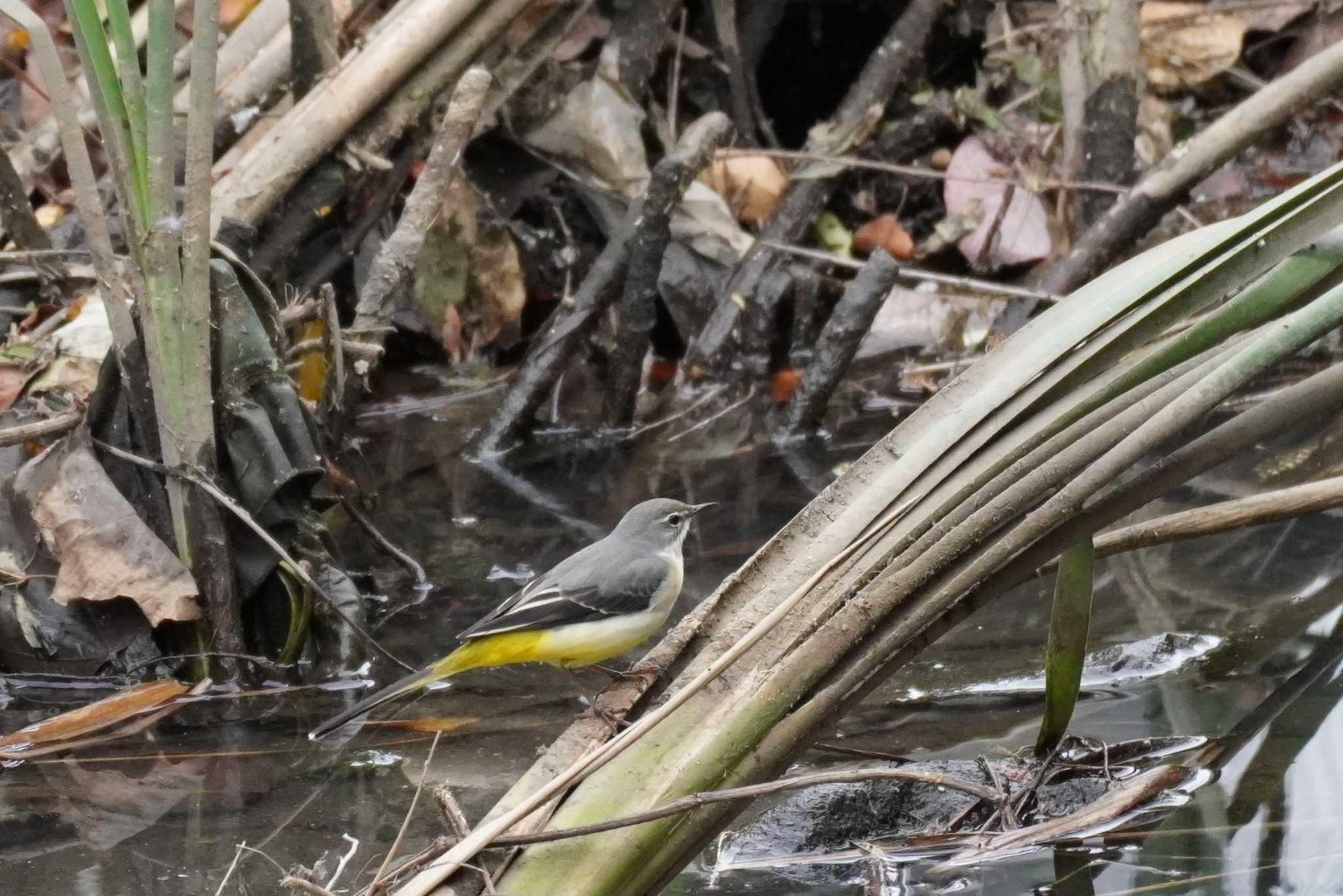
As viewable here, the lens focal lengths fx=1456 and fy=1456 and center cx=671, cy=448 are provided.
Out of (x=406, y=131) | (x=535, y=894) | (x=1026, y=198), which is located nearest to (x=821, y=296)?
(x=1026, y=198)

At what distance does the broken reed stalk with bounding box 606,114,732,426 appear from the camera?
6.46m

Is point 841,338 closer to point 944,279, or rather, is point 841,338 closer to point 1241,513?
point 944,279

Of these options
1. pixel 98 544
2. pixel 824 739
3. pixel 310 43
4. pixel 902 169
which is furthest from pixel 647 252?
pixel 824 739

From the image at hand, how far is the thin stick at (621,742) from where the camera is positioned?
2.28 meters

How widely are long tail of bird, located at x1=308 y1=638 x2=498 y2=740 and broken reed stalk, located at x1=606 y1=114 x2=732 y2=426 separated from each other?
2.56 m

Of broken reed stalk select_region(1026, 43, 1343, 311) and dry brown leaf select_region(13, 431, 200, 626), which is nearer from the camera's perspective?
dry brown leaf select_region(13, 431, 200, 626)

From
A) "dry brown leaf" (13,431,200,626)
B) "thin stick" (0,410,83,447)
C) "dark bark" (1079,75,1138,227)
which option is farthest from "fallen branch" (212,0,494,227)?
"dark bark" (1079,75,1138,227)

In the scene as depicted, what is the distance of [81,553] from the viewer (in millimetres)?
4410

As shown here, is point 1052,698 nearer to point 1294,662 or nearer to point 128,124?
point 1294,662

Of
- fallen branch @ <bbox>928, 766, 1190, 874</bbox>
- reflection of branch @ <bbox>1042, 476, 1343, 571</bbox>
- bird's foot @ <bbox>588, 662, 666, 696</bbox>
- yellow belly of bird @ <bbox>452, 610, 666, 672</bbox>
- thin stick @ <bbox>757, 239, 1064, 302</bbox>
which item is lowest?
fallen branch @ <bbox>928, 766, 1190, 874</bbox>

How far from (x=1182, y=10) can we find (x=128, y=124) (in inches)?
271

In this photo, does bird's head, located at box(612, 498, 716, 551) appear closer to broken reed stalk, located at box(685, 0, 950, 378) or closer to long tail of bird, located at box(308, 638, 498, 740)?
long tail of bird, located at box(308, 638, 498, 740)

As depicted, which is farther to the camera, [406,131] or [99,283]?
[406,131]

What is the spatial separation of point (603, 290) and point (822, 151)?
1804mm
